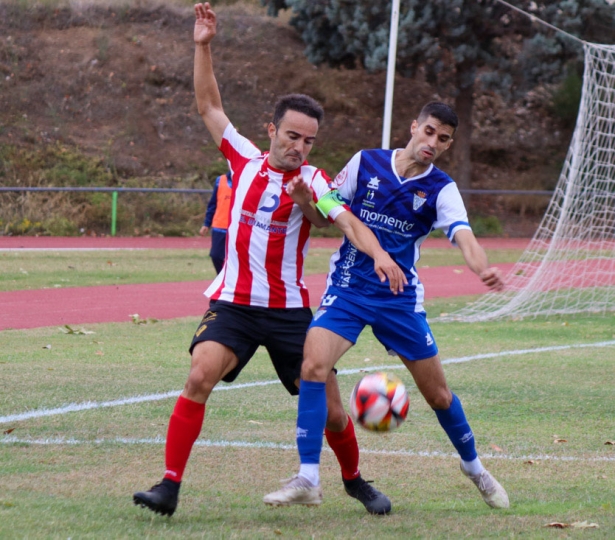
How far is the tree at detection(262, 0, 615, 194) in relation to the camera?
26.7 m

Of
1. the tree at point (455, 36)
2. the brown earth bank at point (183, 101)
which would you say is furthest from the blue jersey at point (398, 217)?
the brown earth bank at point (183, 101)

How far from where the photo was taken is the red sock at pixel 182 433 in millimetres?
4344

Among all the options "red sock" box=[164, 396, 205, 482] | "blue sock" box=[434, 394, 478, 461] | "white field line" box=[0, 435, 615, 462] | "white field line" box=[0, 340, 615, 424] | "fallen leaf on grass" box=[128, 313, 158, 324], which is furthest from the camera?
"fallen leaf on grass" box=[128, 313, 158, 324]

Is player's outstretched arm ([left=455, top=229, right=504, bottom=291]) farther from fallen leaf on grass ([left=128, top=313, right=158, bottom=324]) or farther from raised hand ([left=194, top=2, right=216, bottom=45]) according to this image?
fallen leaf on grass ([left=128, top=313, right=158, bottom=324])

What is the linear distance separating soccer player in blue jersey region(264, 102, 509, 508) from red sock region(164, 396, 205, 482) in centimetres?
48

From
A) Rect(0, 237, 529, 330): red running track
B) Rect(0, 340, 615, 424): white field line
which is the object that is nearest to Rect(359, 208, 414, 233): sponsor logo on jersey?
Rect(0, 340, 615, 424): white field line

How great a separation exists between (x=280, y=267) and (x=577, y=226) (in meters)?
10.3

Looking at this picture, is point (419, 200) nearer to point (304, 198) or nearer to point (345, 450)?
point (304, 198)

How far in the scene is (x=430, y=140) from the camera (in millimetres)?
4918

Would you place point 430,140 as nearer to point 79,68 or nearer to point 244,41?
point 79,68

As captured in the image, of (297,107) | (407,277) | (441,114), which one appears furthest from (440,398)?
(297,107)

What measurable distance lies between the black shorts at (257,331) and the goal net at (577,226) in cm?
776

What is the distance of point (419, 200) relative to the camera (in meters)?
4.90

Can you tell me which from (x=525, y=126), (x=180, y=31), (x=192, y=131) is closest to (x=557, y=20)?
(x=525, y=126)
